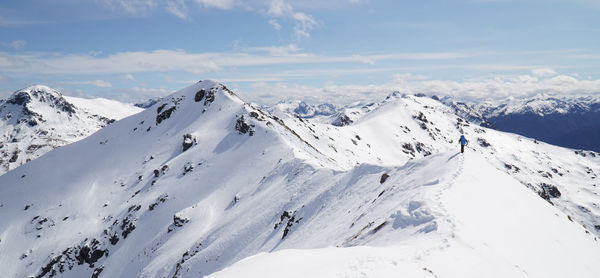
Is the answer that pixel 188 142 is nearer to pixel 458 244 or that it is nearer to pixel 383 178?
pixel 383 178

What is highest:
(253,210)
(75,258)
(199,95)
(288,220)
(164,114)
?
(199,95)

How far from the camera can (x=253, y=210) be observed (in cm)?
4328

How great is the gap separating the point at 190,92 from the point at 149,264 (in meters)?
59.4

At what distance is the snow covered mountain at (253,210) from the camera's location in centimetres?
1468

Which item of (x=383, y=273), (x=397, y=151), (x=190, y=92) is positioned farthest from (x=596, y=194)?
(x=383, y=273)

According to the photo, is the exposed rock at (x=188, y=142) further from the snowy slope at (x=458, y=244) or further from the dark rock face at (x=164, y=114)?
the snowy slope at (x=458, y=244)

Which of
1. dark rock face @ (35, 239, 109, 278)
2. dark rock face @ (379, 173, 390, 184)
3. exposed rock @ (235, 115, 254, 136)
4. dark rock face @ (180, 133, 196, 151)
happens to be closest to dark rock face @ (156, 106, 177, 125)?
dark rock face @ (180, 133, 196, 151)

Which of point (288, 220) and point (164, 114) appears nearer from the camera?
point (288, 220)

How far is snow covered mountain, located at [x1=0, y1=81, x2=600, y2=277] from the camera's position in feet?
48.2

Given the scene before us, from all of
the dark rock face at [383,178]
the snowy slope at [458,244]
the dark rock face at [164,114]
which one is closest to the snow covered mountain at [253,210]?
the snowy slope at [458,244]

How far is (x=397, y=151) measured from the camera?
14625cm

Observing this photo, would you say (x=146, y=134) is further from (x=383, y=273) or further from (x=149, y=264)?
(x=383, y=273)

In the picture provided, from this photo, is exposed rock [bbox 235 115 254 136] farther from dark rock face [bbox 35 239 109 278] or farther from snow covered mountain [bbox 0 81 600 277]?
dark rock face [bbox 35 239 109 278]

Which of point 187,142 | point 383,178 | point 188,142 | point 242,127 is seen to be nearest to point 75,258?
point 187,142
